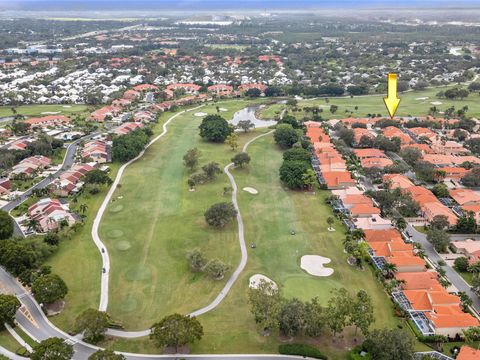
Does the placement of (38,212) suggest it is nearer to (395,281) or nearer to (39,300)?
(39,300)

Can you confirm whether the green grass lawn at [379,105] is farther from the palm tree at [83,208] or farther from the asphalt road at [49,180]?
the palm tree at [83,208]

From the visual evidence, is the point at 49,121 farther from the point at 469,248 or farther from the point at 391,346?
the point at 391,346

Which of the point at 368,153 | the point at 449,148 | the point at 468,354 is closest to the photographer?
the point at 468,354

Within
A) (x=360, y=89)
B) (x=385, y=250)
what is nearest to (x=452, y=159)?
(x=385, y=250)

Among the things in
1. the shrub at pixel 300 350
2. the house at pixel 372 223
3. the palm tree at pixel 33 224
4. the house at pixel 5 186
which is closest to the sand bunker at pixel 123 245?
the palm tree at pixel 33 224

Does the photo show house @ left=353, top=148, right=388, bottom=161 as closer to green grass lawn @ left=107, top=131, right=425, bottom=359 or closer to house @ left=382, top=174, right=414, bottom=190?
house @ left=382, top=174, right=414, bottom=190

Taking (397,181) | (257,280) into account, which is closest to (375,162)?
(397,181)

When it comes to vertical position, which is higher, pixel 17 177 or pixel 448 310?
pixel 448 310
